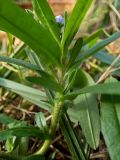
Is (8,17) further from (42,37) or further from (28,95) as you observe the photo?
(28,95)

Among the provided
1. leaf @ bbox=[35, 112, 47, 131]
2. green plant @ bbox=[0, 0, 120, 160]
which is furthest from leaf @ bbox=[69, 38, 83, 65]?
leaf @ bbox=[35, 112, 47, 131]

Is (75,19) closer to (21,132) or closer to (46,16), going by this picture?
(46,16)

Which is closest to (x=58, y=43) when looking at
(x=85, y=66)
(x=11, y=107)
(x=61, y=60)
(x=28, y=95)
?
(x=61, y=60)

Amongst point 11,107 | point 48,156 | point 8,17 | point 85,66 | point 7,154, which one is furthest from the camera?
point 85,66

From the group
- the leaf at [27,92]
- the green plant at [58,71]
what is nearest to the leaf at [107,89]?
the green plant at [58,71]

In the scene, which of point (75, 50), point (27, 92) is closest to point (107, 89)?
point (75, 50)

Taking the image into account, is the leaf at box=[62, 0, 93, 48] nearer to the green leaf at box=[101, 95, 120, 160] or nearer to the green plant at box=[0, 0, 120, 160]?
the green plant at box=[0, 0, 120, 160]

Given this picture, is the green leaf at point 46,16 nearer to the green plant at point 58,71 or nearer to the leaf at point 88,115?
the green plant at point 58,71
